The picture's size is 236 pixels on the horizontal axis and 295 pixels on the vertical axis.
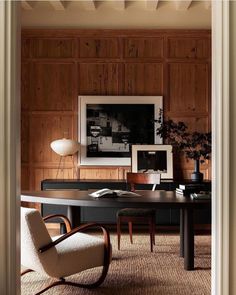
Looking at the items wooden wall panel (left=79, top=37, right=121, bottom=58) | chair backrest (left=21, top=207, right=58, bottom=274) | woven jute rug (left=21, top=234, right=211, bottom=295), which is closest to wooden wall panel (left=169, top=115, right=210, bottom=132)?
wooden wall panel (left=79, top=37, right=121, bottom=58)

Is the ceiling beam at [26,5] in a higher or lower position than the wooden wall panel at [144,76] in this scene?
higher

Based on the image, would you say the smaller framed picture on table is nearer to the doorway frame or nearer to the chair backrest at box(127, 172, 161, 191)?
the chair backrest at box(127, 172, 161, 191)

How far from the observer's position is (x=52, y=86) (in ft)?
19.4

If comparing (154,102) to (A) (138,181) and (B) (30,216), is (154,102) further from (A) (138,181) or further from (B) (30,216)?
(B) (30,216)

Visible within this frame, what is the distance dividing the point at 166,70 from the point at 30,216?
12.3 feet

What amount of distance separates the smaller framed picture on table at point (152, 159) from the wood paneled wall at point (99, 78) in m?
0.21

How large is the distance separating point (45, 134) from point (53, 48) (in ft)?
4.22

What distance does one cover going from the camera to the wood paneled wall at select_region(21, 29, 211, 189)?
19.3ft

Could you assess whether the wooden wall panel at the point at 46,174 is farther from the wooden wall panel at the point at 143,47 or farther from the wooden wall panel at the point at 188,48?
the wooden wall panel at the point at 188,48

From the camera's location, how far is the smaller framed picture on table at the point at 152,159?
575 centimetres

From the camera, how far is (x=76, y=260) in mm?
3029
